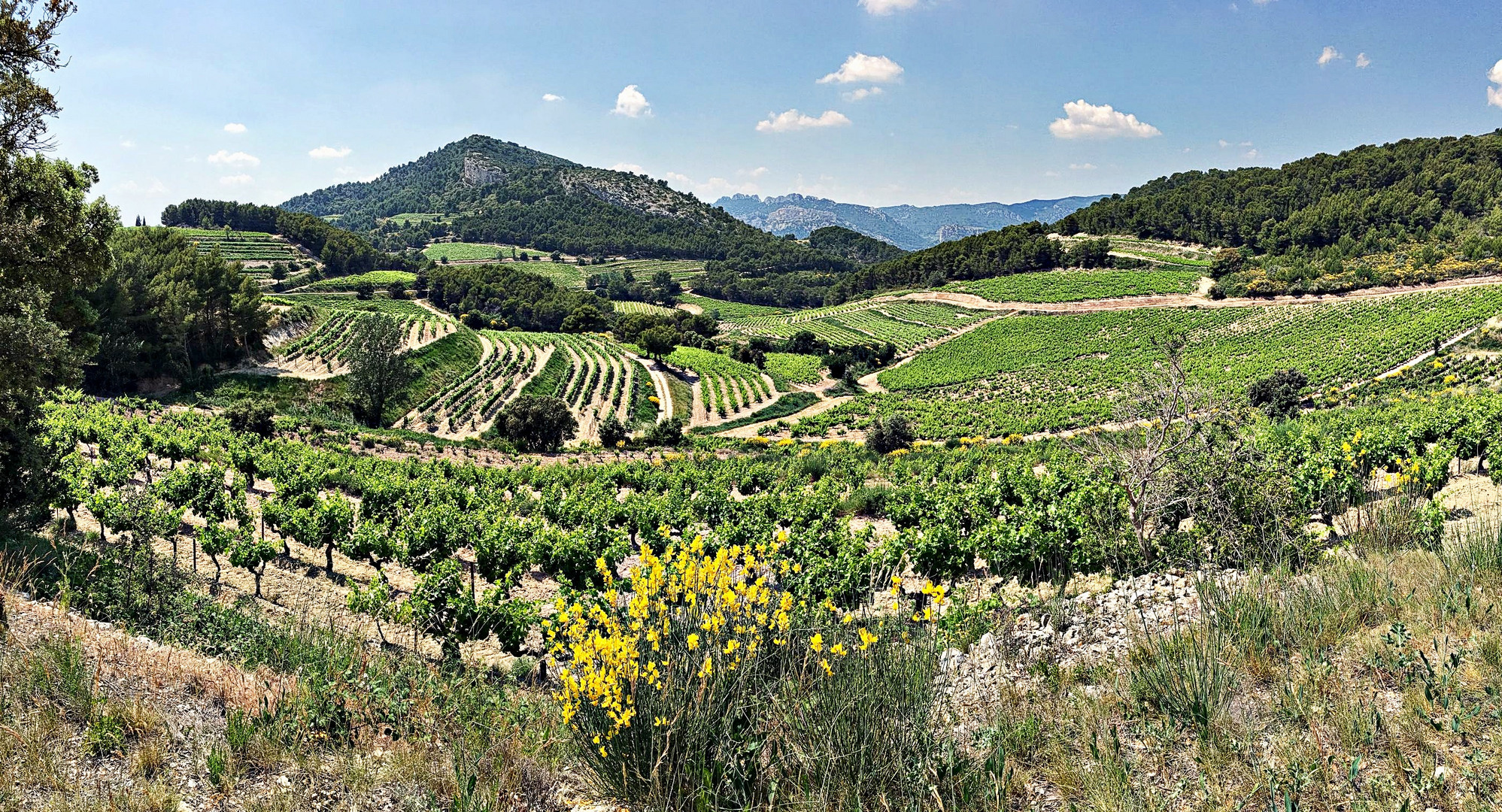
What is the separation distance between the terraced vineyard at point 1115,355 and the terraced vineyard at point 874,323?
330 inches

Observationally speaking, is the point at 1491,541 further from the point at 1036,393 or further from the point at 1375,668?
the point at 1036,393

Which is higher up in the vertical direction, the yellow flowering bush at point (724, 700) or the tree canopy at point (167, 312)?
the tree canopy at point (167, 312)

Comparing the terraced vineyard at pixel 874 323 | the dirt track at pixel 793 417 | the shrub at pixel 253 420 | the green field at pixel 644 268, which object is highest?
the green field at pixel 644 268

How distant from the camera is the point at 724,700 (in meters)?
4.29

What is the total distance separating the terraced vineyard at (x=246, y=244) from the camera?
122250 millimetres

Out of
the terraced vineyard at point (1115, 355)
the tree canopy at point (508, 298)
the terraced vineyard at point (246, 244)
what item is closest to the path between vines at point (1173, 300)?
the terraced vineyard at point (1115, 355)

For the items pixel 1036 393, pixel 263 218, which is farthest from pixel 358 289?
pixel 1036 393

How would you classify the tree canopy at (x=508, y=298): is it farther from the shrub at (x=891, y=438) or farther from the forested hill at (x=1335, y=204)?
the forested hill at (x=1335, y=204)

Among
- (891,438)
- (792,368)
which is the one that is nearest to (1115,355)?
(792,368)

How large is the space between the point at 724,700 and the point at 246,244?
163870 mm

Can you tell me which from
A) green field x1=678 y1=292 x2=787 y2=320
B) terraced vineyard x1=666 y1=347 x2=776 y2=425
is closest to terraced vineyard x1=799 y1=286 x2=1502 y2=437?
terraced vineyard x1=666 y1=347 x2=776 y2=425

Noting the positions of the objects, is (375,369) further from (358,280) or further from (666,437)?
(358,280)

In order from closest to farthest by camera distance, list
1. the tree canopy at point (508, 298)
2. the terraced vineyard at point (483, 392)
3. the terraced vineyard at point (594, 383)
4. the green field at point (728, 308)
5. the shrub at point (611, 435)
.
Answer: the shrub at point (611, 435) < the terraced vineyard at point (483, 392) < the terraced vineyard at point (594, 383) < the tree canopy at point (508, 298) < the green field at point (728, 308)

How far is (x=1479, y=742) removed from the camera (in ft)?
11.6
